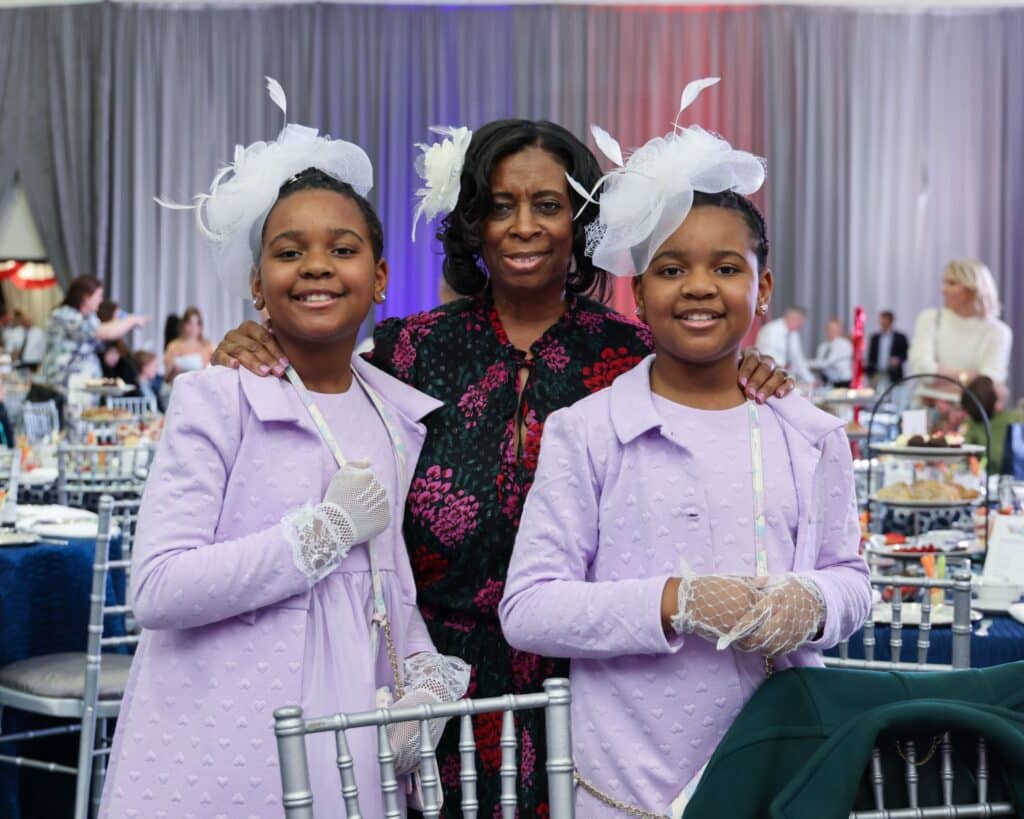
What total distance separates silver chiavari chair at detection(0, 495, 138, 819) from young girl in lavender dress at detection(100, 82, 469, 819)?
166 cm

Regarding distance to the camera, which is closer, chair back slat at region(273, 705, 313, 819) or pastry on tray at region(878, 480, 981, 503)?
chair back slat at region(273, 705, 313, 819)

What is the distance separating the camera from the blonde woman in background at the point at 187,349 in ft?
34.4

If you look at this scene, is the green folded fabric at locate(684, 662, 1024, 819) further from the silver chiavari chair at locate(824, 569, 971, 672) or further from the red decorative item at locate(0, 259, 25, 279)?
the red decorative item at locate(0, 259, 25, 279)

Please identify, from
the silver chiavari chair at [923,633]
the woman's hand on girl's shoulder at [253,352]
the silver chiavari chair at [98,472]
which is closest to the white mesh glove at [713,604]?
the woman's hand on girl's shoulder at [253,352]

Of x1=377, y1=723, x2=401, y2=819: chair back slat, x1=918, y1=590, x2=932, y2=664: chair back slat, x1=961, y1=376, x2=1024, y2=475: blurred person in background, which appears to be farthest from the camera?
x1=961, y1=376, x2=1024, y2=475: blurred person in background

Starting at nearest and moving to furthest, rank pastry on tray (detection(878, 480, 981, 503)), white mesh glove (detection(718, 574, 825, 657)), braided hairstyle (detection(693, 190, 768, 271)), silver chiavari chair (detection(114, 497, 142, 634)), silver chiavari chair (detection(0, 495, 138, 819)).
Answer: white mesh glove (detection(718, 574, 825, 657)) → braided hairstyle (detection(693, 190, 768, 271)) → silver chiavari chair (detection(0, 495, 138, 819)) → silver chiavari chair (detection(114, 497, 142, 634)) → pastry on tray (detection(878, 480, 981, 503))

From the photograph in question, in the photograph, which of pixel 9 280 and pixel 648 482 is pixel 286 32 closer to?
pixel 9 280

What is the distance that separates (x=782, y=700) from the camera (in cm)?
137

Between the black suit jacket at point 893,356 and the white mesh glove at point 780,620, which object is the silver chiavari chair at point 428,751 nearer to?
the white mesh glove at point 780,620

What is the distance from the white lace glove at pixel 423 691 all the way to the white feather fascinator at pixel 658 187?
0.53 meters

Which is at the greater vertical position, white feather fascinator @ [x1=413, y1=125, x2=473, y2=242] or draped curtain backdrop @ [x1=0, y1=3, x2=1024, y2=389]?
draped curtain backdrop @ [x1=0, y1=3, x2=1024, y2=389]

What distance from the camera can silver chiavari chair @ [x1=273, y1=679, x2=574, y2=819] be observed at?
1272mm

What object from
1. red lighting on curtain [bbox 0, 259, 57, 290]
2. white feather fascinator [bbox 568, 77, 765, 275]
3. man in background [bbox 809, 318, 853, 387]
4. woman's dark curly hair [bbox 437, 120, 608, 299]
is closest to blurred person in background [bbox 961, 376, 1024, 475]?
woman's dark curly hair [bbox 437, 120, 608, 299]

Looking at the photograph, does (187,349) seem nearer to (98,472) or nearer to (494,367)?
(98,472)
